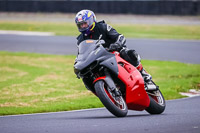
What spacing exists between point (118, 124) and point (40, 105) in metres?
3.44

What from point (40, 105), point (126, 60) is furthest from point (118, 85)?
point (40, 105)

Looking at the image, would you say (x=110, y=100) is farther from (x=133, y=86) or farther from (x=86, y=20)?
(x=86, y=20)

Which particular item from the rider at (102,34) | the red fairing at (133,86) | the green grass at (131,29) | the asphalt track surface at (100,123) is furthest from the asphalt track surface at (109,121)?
the green grass at (131,29)

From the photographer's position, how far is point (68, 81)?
44.5 feet

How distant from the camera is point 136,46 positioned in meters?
23.5

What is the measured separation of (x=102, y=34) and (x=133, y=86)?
1.08m

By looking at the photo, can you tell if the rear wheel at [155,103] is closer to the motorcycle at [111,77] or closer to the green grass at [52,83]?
the motorcycle at [111,77]

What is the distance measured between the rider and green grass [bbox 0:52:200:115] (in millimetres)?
2045

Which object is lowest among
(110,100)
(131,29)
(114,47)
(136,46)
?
(131,29)

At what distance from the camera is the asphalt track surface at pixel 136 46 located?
2008 centimetres

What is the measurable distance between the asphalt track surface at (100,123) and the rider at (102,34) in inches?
40.3

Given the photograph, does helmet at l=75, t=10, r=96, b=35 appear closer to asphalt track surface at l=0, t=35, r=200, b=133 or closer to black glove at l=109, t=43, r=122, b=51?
black glove at l=109, t=43, r=122, b=51

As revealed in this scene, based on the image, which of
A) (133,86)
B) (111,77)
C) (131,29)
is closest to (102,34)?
(111,77)

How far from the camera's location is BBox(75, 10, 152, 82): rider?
7668 millimetres
